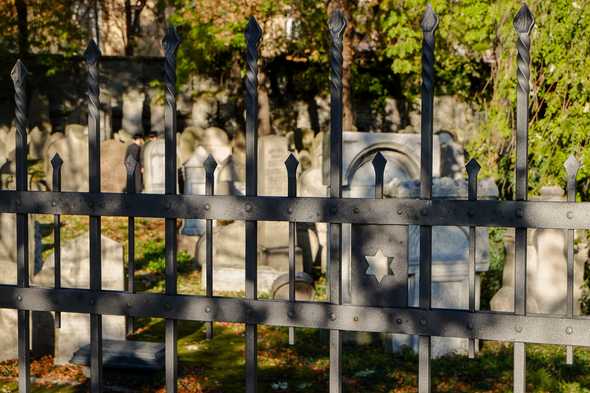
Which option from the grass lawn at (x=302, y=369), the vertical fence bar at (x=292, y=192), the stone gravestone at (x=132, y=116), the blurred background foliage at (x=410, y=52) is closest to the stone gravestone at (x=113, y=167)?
the blurred background foliage at (x=410, y=52)

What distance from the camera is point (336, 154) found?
10.9ft

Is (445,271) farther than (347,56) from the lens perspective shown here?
No

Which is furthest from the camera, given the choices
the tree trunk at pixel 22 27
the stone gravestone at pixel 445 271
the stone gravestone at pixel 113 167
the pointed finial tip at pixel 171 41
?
the tree trunk at pixel 22 27

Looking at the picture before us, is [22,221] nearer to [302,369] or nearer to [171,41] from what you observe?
[171,41]

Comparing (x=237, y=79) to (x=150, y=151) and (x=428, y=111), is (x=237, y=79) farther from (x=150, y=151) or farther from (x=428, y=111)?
(x=428, y=111)

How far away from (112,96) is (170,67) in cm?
2543

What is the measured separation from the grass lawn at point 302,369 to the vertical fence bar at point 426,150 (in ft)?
12.2

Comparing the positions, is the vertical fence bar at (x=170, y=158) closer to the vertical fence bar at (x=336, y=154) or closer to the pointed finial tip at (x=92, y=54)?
the pointed finial tip at (x=92, y=54)

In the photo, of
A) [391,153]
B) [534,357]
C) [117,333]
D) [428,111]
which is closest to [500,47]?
[391,153]

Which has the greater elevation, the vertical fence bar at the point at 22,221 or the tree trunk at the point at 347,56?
the tree trunk at the point at 347,56

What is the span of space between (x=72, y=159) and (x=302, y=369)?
11.1 meters

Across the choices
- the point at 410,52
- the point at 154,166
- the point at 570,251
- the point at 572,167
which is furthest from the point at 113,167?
the point at 570,251

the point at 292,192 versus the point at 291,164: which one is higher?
the point at 291,164

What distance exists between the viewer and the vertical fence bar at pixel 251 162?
3379 mm
